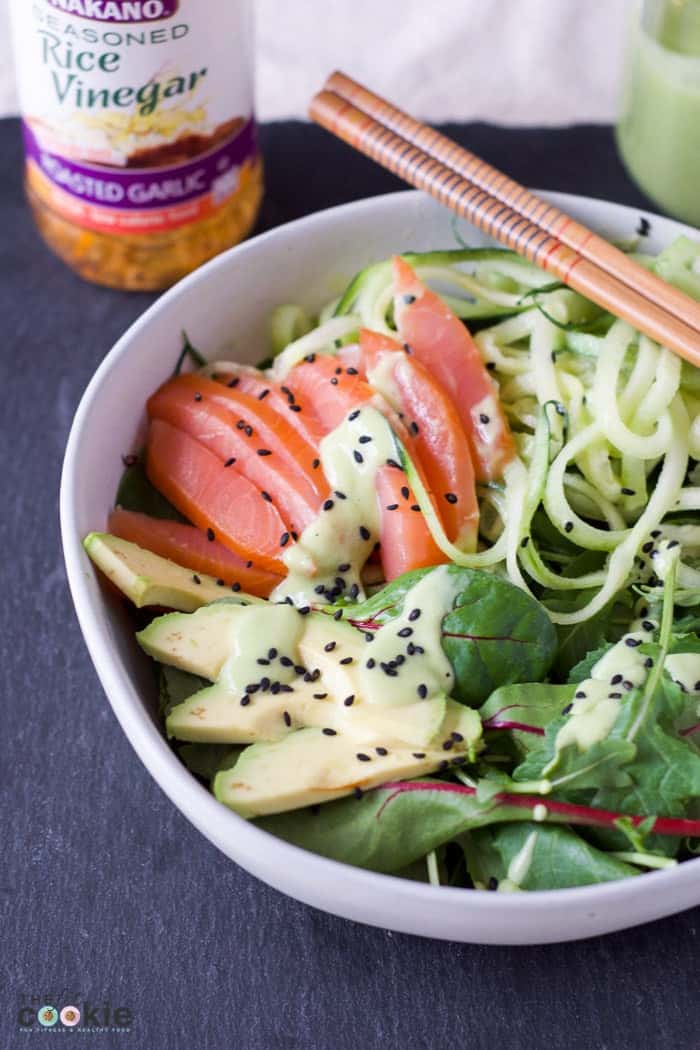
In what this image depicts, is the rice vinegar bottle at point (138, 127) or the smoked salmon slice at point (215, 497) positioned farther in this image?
the rice vinegar bottle at point (138, 127)

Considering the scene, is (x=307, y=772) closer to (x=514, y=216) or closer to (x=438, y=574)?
(x=438, y=574)

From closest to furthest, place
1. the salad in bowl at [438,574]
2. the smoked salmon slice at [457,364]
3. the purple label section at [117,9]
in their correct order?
the salad in bowl at [438,574], the smoked salmon slice at [457,364], the purple label section at [117,9]

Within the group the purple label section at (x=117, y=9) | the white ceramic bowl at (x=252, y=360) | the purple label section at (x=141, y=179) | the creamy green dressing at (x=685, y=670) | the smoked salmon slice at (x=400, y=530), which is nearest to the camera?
the white ceramic bowl at (x=252, y=360)

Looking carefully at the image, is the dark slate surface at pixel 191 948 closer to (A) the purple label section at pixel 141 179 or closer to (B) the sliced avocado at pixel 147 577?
(B) the sliced avocado at pixel 147 577

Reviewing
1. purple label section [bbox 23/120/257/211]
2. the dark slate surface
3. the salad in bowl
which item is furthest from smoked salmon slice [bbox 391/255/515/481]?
the dark slate surface

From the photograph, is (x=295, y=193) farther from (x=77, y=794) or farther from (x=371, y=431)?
(x=77, y=794)

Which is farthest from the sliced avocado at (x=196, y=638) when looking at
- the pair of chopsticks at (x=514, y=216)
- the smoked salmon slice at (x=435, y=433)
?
the pair of chopsticks at (x=514, y=216)
